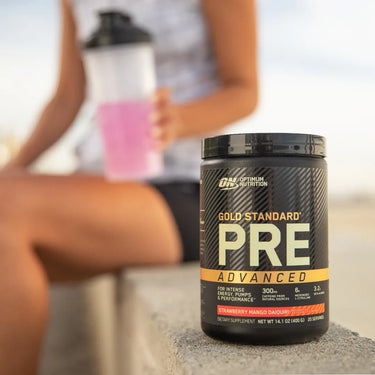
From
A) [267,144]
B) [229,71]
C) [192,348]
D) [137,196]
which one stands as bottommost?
[192,348]

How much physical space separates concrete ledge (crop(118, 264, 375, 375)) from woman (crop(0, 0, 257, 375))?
4.9 inches

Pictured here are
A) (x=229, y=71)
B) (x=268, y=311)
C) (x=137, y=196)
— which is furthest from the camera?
(x=229, y=71)

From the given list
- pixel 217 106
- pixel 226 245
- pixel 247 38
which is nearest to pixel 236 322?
pixel 226 245

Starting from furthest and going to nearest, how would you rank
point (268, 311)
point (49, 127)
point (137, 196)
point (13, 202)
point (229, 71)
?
point (49, 127)
point (229, 71)
point (137, 196)
point (13, 202)
point (268, 311)

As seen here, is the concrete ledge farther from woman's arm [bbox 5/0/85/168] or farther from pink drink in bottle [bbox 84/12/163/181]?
woman's arm [bbox 5/0/85/168]

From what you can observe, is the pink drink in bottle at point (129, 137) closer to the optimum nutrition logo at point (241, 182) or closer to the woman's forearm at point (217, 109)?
the woman's forearm at point (217, 109)

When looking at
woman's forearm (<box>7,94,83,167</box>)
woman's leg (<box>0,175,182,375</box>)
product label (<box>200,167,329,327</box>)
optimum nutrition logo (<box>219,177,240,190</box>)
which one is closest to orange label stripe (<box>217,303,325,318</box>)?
product label (<box>200,167,329,327</box>)

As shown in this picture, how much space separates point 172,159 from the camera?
141 cm

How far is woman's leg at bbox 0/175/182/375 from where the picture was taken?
1009mm

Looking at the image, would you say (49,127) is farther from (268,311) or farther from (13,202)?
(268,311)

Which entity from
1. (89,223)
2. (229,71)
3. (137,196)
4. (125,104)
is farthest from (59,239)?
(229,71)

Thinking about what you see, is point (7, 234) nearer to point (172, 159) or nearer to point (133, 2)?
point (172, 159)

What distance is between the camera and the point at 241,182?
0.61 m

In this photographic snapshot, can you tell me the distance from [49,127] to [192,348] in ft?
3.39
